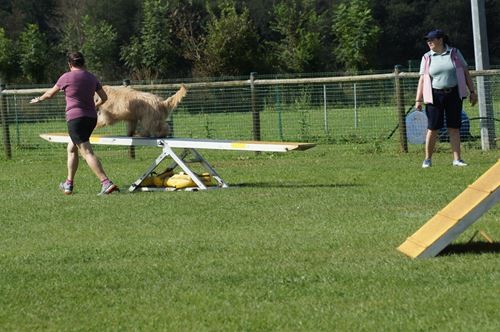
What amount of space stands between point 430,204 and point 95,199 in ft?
12.4

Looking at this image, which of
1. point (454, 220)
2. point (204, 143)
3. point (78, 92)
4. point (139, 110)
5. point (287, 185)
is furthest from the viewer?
point (139, 110)

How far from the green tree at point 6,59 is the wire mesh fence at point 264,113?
24498 millimetres

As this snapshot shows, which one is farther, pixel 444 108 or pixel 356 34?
pixel 356 34

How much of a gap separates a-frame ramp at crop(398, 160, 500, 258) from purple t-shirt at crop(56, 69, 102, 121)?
18.4ft

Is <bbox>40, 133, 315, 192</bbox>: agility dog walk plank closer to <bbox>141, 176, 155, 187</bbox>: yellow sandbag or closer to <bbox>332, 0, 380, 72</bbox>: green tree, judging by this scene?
<bbox>141, 176, 155, 187</bbox>: yellow sandbag

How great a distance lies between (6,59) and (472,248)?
143 feet

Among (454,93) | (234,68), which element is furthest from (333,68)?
(454,93)

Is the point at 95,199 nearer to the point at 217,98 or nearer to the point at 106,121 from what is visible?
the point at 106,121

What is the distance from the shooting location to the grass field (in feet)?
18.4

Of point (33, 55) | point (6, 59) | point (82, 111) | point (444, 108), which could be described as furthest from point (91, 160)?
point (6, 59)

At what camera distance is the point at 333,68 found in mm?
56281

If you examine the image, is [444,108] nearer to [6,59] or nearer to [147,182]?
[147,182]

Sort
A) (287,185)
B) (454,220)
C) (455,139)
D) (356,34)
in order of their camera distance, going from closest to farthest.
Answer: (454,220), (287,185), (455,139), (356,34)

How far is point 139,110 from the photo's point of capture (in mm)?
12516
